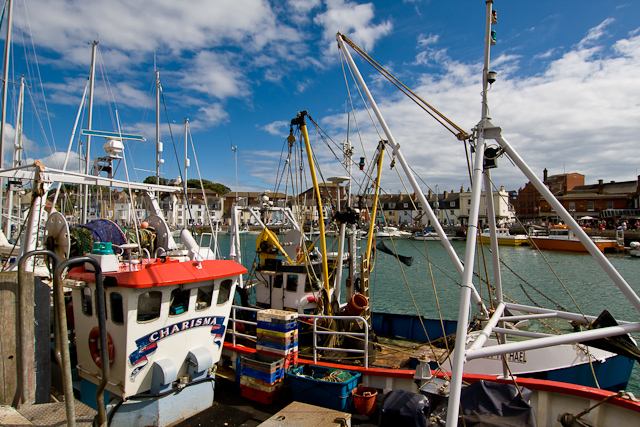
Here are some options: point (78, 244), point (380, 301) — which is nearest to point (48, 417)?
point (78, 244)

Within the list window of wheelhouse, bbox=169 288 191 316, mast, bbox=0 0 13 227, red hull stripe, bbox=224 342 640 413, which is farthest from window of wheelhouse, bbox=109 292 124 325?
mast, bbox=0 0 13 227

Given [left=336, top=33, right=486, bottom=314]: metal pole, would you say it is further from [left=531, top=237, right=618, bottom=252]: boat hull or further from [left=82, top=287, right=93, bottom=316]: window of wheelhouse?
[left=531, top=237, right=618, bottom=252]: boat hull

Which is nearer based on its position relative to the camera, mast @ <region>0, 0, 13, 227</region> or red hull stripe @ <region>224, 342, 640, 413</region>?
red hull stripe @ <region>224, 342, 640, 413</region>

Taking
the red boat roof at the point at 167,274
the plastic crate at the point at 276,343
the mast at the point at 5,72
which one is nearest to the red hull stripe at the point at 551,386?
the plastic crate at the point at 276,343

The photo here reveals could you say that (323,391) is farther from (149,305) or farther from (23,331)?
(23,331)

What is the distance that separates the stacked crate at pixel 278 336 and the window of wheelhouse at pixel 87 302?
317 centimetres

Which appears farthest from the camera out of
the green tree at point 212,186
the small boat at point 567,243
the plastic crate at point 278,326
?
the green tree at point 212,186

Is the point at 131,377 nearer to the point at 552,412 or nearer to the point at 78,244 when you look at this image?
the point at 78,244

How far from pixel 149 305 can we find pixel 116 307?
0.51 meters

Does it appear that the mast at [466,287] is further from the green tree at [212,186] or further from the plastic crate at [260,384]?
the green tree at [212,186]

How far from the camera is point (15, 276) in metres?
3.98

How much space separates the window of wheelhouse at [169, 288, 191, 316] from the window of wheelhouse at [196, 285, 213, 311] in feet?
0.78

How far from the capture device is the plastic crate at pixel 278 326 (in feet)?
24.7

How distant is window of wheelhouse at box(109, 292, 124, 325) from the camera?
20.2 ft
